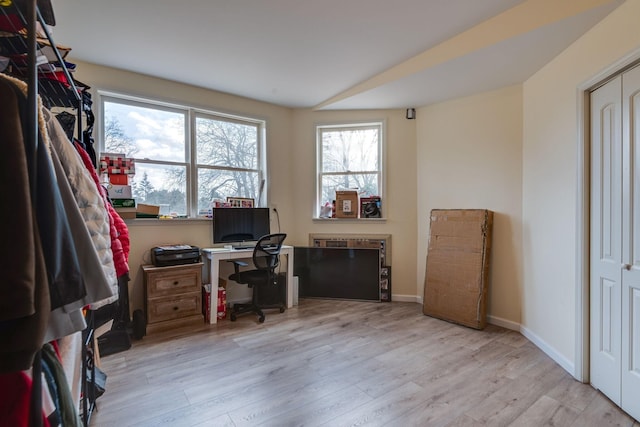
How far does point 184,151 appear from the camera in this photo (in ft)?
12.3

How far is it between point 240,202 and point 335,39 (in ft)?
7.48

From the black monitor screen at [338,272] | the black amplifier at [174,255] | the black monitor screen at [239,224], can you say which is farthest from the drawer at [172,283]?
the black monitor screen at [338,272]

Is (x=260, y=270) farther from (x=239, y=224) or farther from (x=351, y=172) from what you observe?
(x=351, y=172)

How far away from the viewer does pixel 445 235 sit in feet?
12.0

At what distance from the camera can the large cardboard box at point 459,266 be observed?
10.8 ft

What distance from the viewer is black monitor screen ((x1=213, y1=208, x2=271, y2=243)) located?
12.1ft

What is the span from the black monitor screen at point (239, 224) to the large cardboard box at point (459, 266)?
215cm

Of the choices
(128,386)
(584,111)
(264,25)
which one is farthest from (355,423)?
(264,25)

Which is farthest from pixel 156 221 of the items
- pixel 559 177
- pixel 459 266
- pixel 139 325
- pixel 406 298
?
pixel 559 177

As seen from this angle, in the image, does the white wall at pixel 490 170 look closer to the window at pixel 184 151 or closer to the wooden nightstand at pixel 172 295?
the window at pixel 184 151

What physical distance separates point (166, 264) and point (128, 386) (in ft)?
4.14

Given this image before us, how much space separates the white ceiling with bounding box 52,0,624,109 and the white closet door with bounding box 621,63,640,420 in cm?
66

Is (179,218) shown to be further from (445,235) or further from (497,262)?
(497,262)

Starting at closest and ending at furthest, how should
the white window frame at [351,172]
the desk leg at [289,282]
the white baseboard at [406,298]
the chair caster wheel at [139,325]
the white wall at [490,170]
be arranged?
the chair caster wheel at [139,325] < the white wall at [490,170] < the desk leg at [289,282] < the white baseboard at [406,298] < the white window frame at [351,172]
